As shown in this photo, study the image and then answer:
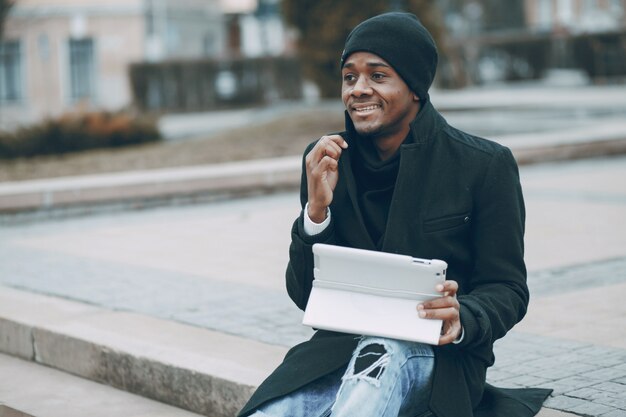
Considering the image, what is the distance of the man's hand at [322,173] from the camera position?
11.4ft

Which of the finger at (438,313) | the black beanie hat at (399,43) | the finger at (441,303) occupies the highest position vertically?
the black beanie hat at (399,43)

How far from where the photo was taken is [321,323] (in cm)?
331

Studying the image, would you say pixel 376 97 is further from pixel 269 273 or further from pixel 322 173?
pixel 269 273

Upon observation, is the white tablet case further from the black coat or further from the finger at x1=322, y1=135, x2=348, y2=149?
the finger at x1=322, y1=135, x2=348, y2=149

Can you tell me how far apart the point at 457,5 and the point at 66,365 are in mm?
55246

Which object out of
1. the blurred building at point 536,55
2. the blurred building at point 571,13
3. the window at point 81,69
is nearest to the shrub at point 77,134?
the blurred building at point 536,55

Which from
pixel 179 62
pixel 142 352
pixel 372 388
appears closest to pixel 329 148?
pixel 372 388

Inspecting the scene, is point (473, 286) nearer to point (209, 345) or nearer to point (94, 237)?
point (209, 345)

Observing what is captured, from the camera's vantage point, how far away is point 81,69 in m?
33.6

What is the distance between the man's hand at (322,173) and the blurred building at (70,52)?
29401mm

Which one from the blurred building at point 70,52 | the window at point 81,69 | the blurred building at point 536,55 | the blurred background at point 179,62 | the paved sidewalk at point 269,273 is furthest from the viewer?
the window at point 81,69

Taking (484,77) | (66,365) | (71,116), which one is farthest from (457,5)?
(66,365)

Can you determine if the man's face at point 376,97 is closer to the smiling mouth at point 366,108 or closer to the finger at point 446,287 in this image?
the smiling mouth at point 366,108

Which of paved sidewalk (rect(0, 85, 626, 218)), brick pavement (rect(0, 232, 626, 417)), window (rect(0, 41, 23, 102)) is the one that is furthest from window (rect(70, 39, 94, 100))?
brick pavement (rect(0, 232, 626, 417))
